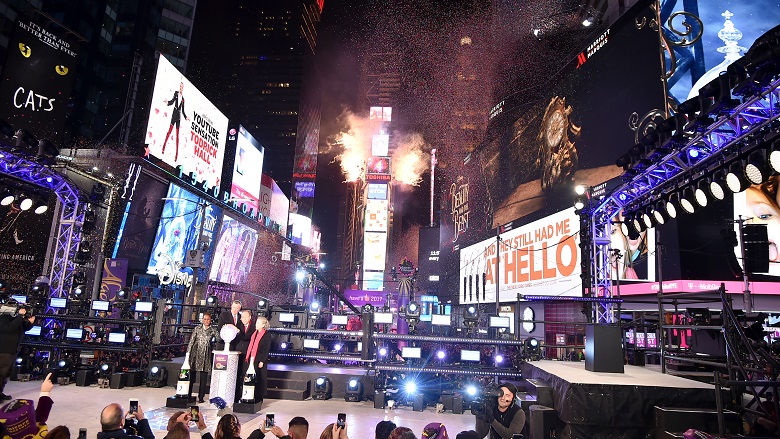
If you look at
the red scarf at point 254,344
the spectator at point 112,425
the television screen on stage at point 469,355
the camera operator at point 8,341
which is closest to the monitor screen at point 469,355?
the television screen on stage at point 469,355

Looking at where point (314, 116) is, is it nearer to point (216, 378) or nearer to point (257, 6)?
point (257, 6)

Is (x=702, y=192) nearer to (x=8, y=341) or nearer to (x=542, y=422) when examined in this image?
(x=542, y=422)

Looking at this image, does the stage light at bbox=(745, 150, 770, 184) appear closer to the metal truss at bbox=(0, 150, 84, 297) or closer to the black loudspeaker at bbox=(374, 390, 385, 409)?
the black loudspeaker at bbox=(374, 390, 385, 409)

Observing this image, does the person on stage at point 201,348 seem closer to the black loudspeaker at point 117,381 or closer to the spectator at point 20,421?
the black loudspeaker at point 117,381

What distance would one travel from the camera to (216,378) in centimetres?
826

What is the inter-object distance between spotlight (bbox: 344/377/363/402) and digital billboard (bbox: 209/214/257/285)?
18.7 meters

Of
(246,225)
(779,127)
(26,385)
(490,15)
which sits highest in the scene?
(490,15)

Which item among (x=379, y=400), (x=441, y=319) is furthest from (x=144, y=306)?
(x=441, y=319)

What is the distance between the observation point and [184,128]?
22609mm

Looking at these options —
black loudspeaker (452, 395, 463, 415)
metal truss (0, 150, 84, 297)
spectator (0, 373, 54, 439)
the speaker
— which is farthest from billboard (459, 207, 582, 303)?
metal truss (0, 150, 84, 297)

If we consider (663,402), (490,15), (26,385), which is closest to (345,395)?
(663,402)

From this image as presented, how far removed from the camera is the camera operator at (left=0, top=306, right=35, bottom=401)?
8031 millimetres

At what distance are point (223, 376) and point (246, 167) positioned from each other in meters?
25.2

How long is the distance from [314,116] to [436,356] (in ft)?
261
